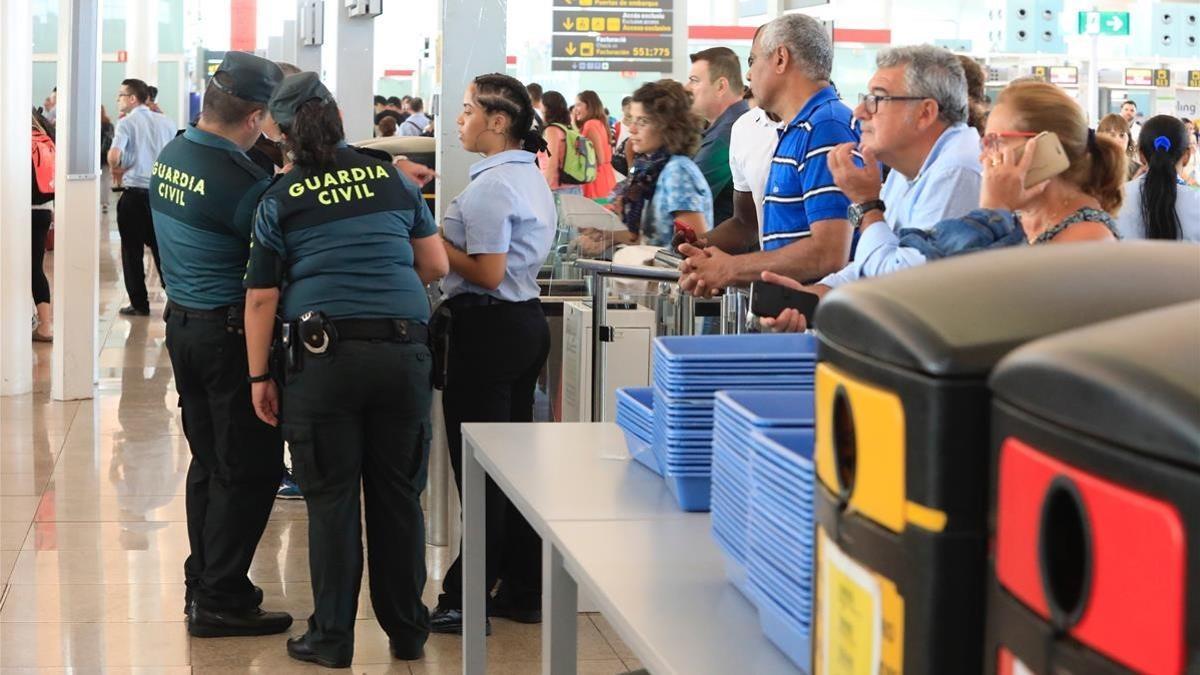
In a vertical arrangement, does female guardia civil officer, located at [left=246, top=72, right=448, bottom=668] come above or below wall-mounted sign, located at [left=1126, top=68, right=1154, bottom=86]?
below

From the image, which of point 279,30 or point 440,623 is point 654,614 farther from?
point 279,30

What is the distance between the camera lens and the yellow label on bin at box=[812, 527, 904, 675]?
1080 mm

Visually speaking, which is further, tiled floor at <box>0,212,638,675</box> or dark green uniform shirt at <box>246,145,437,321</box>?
tiled floor at <box>0,212,638,675</box>

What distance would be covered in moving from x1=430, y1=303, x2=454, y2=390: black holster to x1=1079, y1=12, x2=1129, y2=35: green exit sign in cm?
1541

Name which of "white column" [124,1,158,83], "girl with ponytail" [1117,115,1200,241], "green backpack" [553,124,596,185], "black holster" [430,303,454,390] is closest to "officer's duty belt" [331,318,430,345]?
"black holster" [430,303,454,390]

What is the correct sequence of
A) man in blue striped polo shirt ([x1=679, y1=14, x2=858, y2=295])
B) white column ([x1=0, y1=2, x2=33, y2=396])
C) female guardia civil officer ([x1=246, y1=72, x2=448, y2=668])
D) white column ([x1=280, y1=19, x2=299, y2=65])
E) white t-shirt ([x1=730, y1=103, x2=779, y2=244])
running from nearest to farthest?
man in blue striped polo shirt ([x1=679, y1=14, x2=858, y2=295]) → female guardia civil officer ([x1=246, y1=72, x2=448, y2=668]) → white t-shirt ([x1=730, y1=103, x2=779, y2=244]) → white column ([x1=0, y1=2, x2=33, y2=396]) → white column ([x1=280, y1=19, x2=299, y2=65])

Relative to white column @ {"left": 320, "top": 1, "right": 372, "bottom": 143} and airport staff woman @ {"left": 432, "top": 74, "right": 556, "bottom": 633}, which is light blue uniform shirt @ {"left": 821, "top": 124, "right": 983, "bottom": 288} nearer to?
airport staff woman @ {"left": 432, "top": 74, "right": 556, "bottom": 633}

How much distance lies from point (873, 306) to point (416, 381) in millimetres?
2667

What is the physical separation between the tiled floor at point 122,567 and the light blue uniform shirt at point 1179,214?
2.83 meters

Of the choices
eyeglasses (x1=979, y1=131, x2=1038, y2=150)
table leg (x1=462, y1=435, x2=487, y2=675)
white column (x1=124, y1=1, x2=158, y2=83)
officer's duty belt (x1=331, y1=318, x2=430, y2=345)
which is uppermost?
white column (x1=124, y1=1, x2=158, y2=83)

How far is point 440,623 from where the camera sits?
4.20m

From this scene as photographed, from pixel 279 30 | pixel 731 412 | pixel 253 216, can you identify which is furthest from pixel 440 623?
pixel 279 30

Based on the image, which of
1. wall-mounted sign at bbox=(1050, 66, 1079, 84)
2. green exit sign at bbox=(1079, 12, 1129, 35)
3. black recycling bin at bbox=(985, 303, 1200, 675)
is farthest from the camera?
wall-mounted sign at bbox=(1050, 66, 1079, 84)

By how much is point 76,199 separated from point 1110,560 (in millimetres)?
7237
